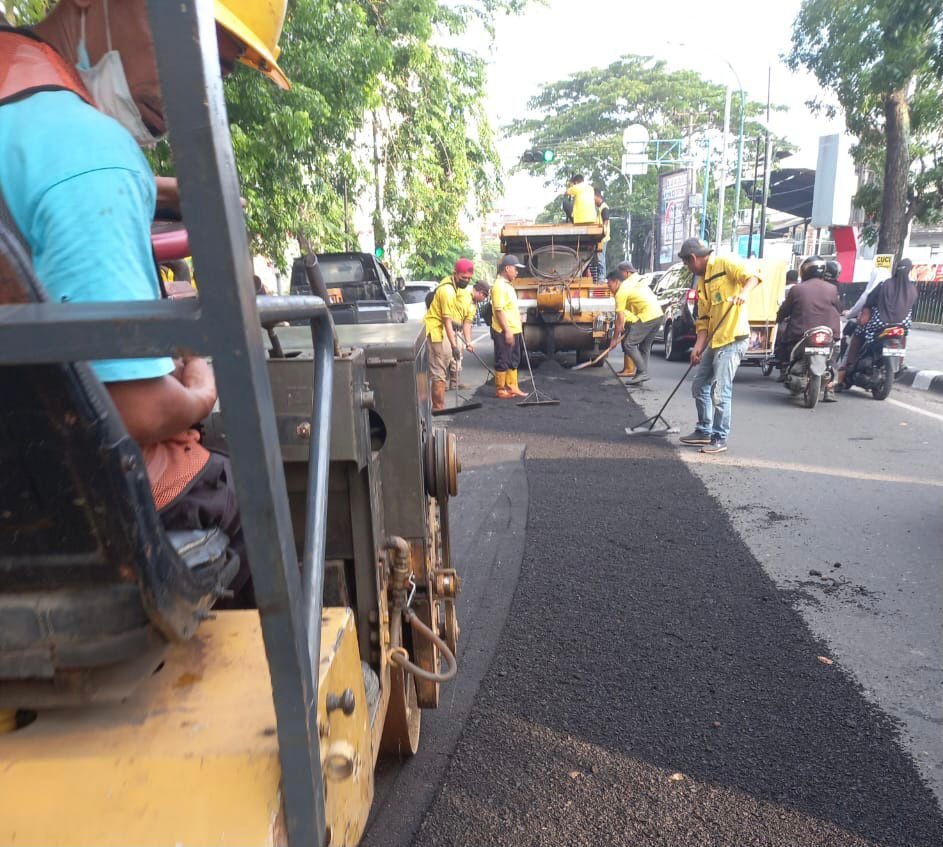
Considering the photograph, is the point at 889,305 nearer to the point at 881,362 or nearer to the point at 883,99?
the point at 881,362

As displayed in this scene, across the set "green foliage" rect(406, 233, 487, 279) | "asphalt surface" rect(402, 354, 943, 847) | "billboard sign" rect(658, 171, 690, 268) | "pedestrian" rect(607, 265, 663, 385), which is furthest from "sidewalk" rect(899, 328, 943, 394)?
"billboard sign" rect(658, 171, 690, 268)

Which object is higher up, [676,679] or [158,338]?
[158,338]

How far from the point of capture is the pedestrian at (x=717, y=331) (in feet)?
21.5

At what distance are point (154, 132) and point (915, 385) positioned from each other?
11.3 m

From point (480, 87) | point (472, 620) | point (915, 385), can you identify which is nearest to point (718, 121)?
point (480, 87)

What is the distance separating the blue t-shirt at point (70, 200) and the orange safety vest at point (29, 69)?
4cm

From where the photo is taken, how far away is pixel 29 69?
114 cm

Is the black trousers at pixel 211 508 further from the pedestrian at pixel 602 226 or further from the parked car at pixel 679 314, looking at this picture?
the pedestrian at pixel 602 226

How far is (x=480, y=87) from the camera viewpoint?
14.9 metres

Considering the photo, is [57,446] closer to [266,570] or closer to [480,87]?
[266,570]

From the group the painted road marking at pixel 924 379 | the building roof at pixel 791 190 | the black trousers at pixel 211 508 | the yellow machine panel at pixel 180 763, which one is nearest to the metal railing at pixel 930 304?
the painted road marking at pixel 924 379

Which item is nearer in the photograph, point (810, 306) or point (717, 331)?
point (717, 331)

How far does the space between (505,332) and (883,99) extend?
10.8 meters

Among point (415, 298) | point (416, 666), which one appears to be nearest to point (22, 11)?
point (416, 666)
